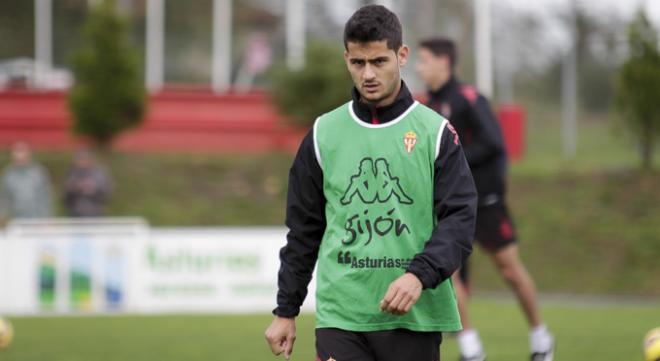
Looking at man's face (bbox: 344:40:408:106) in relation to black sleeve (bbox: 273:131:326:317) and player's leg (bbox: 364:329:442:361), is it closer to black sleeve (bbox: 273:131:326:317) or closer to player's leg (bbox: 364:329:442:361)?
black sleeve (bbox: 273:131:326:317)

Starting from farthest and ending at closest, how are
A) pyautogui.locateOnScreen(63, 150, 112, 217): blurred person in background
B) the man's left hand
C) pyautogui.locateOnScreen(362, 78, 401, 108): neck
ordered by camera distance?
pyautogui.locateOnScreen(63, 150, 112, 217): blurred person in background
pyautogui.locateOnScreen(362, 78, 401, 108): neck
the man's left hand

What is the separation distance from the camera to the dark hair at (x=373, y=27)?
15.5 ft

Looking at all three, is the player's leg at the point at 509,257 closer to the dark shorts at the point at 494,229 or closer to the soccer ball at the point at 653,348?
the dark shorts at the point at 494,229

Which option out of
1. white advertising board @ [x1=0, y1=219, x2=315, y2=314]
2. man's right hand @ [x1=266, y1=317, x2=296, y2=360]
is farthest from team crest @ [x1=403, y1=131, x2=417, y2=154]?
white advertising board @ [x1=0, y1=219, x2=315, y2=314]

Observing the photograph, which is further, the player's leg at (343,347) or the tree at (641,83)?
the tree at (641,83)

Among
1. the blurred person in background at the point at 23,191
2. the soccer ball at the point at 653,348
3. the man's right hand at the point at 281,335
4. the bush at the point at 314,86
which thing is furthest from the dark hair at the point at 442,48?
the bush at the point at 314,86

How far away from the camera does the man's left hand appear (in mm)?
4457

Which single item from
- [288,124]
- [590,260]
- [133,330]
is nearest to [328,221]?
[133,330]

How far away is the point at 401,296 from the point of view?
446cm

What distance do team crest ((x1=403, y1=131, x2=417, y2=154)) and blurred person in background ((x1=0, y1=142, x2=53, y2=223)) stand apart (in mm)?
12576

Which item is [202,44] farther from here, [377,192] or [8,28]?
[377,192]

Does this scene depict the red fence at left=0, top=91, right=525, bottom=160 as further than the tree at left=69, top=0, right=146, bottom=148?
Yes

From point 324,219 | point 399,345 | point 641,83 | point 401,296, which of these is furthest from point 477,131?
point 641,83

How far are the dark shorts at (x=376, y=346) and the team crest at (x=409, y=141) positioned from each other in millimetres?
696
